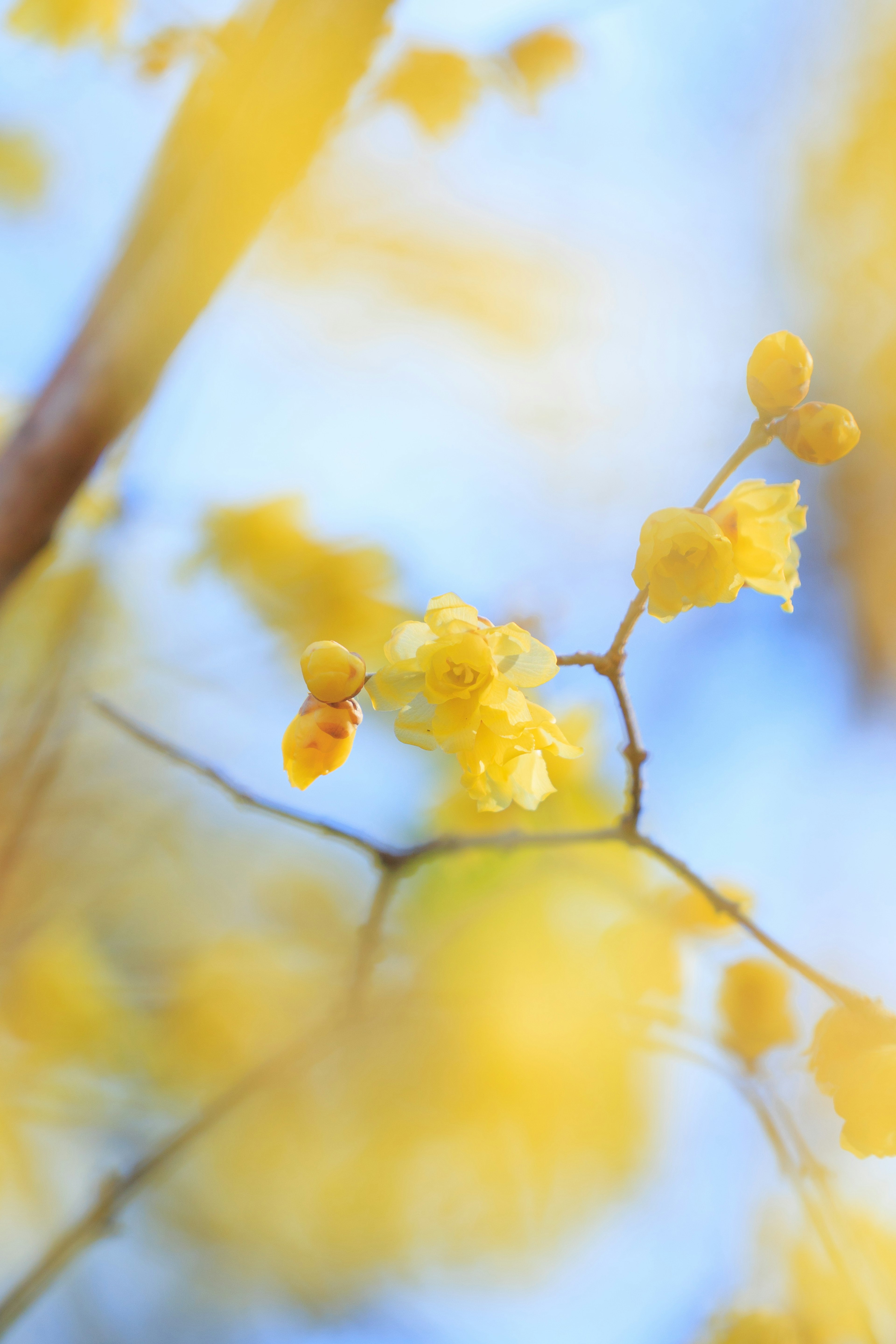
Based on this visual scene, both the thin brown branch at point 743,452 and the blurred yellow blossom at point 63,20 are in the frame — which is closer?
the thin brown branch at point 743,452

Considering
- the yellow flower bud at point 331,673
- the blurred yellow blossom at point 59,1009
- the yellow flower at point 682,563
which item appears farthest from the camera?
the blurred yellow blossom at point 59,1009

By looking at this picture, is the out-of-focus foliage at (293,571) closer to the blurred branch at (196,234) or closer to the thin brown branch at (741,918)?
the blurred branch at (196,234)

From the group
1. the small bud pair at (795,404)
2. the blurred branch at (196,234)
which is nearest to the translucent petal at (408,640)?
the small bud pair at (795,404)

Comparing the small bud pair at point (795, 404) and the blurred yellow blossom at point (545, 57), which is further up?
the blurred yellow blossom at point (545, 57)

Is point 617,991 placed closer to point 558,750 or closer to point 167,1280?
point 558,750

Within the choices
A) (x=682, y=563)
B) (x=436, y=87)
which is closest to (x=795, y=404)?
(x=682, y=563)

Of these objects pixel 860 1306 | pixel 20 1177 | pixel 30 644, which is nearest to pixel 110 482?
pixel 30 644
